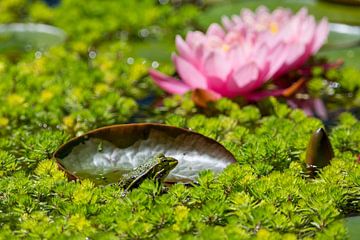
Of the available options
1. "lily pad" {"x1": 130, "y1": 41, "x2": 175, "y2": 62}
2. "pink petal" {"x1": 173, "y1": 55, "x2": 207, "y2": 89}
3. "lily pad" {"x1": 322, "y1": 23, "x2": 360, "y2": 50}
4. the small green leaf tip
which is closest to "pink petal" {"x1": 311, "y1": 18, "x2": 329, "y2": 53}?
"lily pad" {"x1": 322, "y1": 23, "x2": 360, "y2": 50}

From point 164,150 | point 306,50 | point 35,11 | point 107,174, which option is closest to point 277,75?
point 306,50

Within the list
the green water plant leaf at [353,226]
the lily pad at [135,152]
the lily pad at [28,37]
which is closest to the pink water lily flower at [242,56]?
the lily pad at [135,152]

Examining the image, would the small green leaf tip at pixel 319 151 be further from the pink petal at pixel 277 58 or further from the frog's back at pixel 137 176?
the pink petal at pixel 277 58

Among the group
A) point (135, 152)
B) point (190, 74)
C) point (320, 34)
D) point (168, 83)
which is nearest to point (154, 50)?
point (168, 83)

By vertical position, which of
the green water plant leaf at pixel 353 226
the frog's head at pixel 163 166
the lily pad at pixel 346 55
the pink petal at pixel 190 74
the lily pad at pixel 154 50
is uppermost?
the frog's head at pixel 163 166

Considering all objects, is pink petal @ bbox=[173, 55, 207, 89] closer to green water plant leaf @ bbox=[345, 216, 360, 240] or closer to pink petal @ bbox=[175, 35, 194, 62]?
pink petal @ bbox=[175, 35, 194, 62]

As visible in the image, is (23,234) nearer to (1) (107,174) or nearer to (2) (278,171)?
(1) (107,174)
